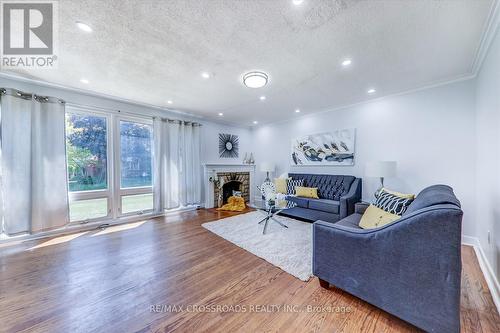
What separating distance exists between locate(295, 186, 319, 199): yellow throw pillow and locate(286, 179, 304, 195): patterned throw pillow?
23 centimetres

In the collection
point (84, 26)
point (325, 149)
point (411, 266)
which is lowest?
point (411, 266)

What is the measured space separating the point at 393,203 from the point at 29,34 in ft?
14.7

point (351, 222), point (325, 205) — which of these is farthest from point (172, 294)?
point (325, 205)

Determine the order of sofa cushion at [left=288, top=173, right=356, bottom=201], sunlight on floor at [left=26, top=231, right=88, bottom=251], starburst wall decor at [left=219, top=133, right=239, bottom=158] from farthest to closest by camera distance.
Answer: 1. starburst wall decor at [left=219, top=133, right=239, bottom=158]
2. sofa cushion at [left=288, top=173, right=356, bottom=201]
3. sunlight on floor at [left=26, top=231, right=88, bottom=251]

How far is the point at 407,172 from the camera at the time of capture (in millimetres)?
3346

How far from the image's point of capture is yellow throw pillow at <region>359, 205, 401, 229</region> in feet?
6.50

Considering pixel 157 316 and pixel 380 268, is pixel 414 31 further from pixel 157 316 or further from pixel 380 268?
pixel 157 316

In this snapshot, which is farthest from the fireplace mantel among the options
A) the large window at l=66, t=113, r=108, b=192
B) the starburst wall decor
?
the large window at l=66, t=113, r=108, b=192

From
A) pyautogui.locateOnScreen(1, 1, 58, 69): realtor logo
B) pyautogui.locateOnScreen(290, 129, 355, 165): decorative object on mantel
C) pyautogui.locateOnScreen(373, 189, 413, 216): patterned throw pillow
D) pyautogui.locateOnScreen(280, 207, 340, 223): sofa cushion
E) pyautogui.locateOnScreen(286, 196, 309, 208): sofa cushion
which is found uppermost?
pyautogui.locateOnScreen(1, 1, 58, 69): realtor logo

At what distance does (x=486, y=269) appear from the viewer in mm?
2014

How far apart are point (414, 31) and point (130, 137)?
4946 millimetres

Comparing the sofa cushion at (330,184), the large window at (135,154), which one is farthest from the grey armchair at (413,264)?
the large window at (135,154)

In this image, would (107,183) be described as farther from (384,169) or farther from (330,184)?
(384,169)

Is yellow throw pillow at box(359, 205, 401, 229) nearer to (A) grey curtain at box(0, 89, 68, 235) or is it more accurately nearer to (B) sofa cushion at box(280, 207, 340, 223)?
(B) sofa cushion at box(280, 207, 340, 223)
